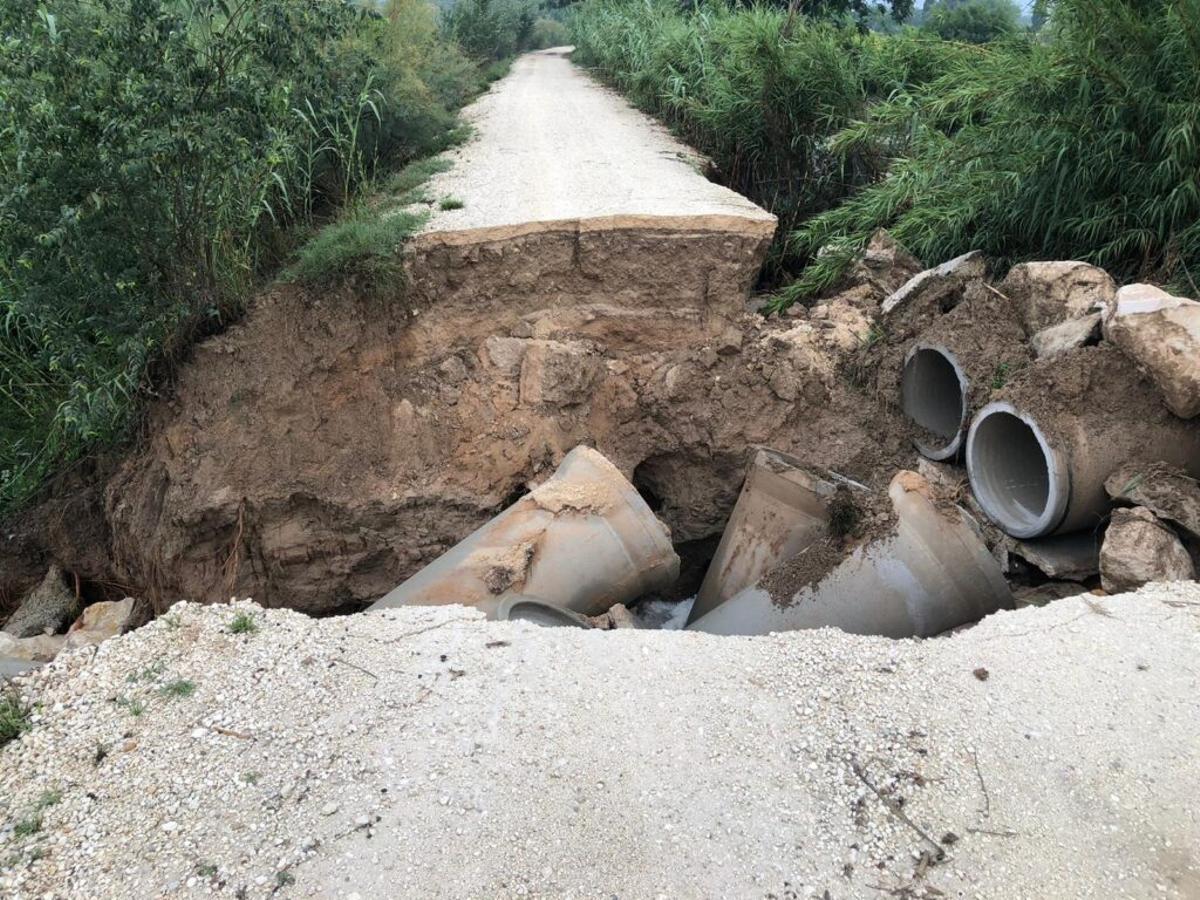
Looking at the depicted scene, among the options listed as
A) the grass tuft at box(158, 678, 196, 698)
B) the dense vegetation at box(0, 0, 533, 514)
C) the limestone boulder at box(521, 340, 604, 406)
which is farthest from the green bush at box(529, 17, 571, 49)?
the grass tuft at box(158, 678, 196, 698)

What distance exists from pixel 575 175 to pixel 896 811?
638cm

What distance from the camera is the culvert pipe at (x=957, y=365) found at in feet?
18.2

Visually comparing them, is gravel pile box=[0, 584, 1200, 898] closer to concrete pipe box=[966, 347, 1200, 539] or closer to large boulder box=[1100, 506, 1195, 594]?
large boulder box=[1100, 506, 1195, 594]

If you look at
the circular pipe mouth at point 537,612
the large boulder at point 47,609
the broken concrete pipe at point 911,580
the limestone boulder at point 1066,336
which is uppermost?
the limestone boulder at point 1066,336

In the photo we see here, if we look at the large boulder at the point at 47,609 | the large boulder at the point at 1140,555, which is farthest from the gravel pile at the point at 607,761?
the large boulder at the point at 47,609

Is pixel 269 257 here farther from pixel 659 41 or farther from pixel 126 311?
pixel 659 41

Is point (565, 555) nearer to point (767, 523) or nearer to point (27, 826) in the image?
point (767, 523)

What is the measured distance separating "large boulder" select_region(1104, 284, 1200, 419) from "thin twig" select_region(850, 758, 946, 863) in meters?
2.74

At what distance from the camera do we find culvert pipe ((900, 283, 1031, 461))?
555 centimetres

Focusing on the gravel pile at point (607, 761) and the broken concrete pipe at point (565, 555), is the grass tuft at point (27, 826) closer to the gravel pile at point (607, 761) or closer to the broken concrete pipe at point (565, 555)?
the gravel pile at point (607, 761)

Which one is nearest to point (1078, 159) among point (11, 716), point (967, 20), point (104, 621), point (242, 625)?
point (242, 625)

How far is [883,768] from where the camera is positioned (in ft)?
10.8

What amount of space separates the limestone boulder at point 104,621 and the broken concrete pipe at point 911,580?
4053 mm

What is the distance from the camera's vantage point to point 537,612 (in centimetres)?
474
